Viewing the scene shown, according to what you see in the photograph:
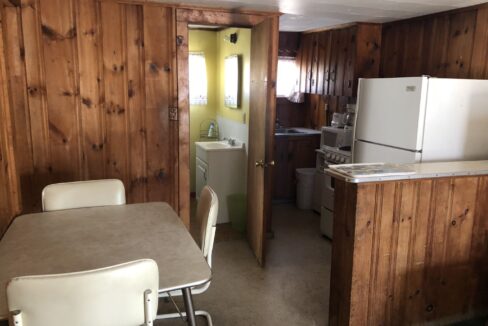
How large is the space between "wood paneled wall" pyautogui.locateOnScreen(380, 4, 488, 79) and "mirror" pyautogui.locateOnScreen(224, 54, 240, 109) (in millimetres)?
1512

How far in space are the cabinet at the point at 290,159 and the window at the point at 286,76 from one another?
0.80m

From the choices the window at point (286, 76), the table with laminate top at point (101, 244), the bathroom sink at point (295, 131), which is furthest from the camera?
the window at point (286, 76)

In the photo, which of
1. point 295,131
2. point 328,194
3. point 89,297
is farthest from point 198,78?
point 89,297

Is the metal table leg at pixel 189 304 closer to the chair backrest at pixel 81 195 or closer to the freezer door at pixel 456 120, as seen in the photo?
the chair backrest at pixel 81 195

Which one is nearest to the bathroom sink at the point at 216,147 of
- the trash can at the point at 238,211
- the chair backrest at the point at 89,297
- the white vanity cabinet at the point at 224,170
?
the white vanity cabinet at the point at 224,170

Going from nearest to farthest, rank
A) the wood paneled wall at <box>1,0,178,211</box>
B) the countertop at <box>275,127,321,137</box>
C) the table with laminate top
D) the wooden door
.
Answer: the table with laminate top → the wood paneled wall at <box>1,0,178,211</box> → the wooden door → the countertop at <box>275,127,321,137</box>

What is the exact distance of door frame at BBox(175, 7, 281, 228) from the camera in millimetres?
3316

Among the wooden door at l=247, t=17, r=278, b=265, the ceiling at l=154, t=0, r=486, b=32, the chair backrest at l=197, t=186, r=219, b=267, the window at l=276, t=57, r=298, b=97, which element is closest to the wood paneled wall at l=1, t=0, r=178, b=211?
the ceiling at l=154, t=0, r=486, b=32

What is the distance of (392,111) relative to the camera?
308 centimetres

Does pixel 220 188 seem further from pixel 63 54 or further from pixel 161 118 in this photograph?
pixel 63 54

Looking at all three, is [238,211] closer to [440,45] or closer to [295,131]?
[295,131]

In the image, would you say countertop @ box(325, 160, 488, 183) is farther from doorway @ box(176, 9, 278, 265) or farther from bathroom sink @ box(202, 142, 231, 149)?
bathroom sink @ box(202, 142, 231, 149)

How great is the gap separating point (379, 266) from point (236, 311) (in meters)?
1.05

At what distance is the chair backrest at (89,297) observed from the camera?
1.26m
